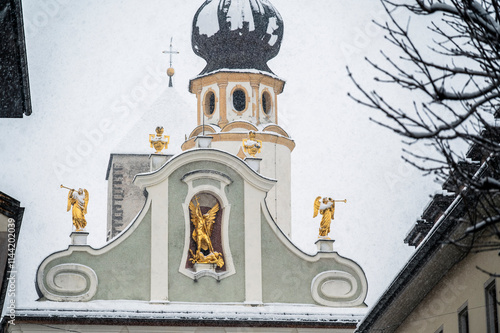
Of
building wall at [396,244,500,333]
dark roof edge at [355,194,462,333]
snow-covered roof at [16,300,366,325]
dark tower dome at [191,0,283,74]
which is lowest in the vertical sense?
building wall at [396,244,500,333]

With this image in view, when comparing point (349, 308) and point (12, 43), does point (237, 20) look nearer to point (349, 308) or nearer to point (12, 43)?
point (349, 308)

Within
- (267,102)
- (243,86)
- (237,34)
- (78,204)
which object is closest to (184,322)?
(78,204)

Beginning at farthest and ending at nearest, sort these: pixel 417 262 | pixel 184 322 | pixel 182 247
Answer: pixel 182 247
pixel 184 322
pixel 417 262

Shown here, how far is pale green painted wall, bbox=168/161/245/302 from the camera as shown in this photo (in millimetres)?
32250

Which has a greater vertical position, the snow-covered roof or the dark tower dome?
the dark tower dome

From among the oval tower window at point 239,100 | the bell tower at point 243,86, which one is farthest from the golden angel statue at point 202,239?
the oval tower window at point 239,100

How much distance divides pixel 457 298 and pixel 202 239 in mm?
15755

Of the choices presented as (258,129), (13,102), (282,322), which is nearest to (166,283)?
(282,322)

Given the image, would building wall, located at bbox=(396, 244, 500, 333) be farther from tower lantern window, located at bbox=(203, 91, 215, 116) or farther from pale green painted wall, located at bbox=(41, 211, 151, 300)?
tower lantern window, located at bbox=(203, 91, 215, 116)

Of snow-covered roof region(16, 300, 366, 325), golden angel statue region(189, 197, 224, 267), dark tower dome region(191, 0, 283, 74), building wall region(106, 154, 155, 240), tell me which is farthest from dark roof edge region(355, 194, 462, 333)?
building wall region(106, 154, 155, 240)

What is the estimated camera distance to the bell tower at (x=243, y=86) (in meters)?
41.0

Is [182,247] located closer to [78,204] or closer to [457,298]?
[78,204]

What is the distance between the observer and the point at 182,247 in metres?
32.6

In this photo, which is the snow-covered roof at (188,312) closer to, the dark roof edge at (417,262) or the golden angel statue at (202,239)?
the golden angel statue at (202,239)
